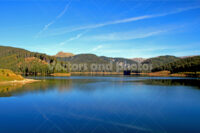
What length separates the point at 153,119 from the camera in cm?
1814

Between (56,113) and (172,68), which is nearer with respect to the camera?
(56,113)

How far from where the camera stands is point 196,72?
139 metres

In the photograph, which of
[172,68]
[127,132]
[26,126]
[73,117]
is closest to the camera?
[127,132]

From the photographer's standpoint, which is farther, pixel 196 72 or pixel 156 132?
pixel 196 72

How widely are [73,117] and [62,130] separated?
4.04 meters

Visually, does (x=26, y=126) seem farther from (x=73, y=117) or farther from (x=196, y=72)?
(x=196, y=72)

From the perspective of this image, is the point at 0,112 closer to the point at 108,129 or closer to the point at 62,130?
the point at 62,130

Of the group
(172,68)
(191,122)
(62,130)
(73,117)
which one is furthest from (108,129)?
(172,68)

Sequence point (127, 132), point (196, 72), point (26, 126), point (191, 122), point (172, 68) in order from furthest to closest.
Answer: point (172, 68) → point (196, 72) → point (191, 122) → point (26, 126) → point (127, 132)

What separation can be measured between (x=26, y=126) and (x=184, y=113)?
17481 mm

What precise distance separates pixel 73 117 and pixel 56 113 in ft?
9.82

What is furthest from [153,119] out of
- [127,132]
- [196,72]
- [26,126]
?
[196,72]

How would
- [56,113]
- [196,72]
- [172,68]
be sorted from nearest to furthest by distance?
1. [56,113]
2. [196,72]
3. [172,68]

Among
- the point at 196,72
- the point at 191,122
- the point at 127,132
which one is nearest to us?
the point at 127,132
